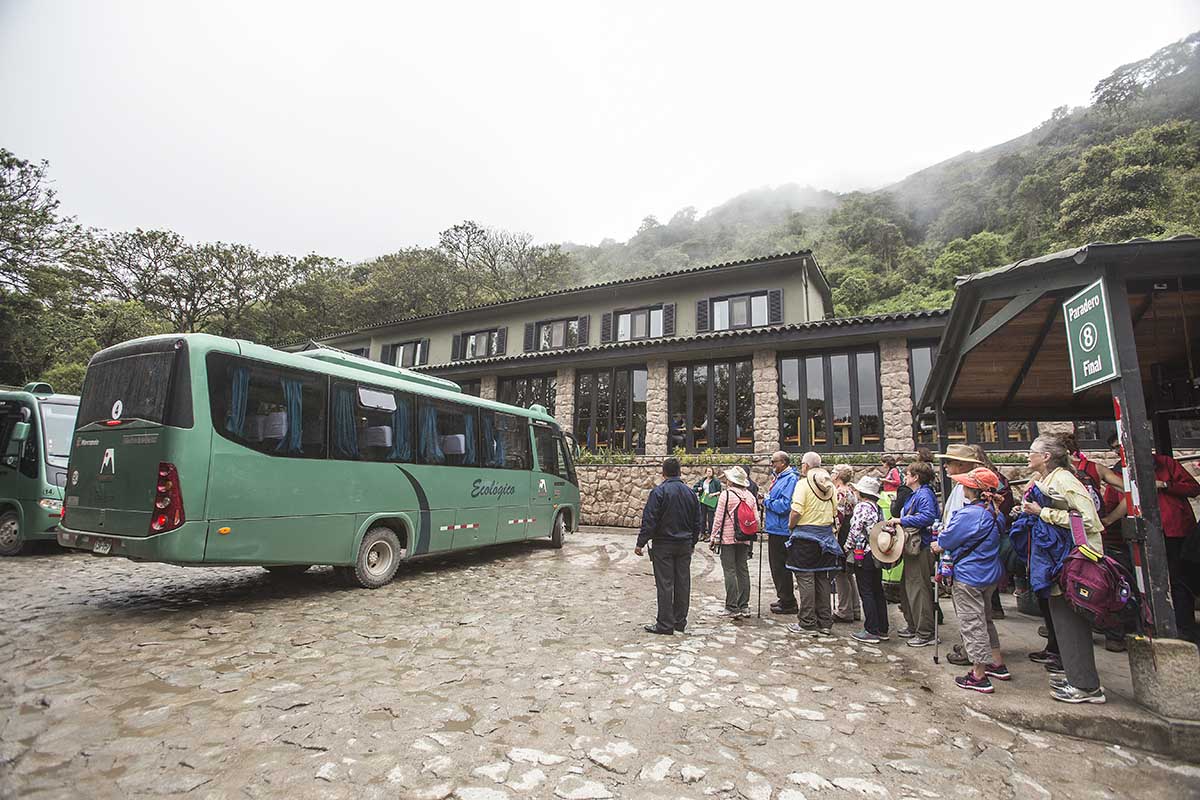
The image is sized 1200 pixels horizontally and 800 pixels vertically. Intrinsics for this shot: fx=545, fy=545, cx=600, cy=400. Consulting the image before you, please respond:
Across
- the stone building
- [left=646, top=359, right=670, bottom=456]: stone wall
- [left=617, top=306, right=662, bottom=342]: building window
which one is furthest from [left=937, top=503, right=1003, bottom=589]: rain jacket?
[left=617, top=306, right=662, bottom=342]: building window

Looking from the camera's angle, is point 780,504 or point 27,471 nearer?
point 780,504

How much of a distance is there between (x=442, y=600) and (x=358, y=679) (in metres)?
2.79

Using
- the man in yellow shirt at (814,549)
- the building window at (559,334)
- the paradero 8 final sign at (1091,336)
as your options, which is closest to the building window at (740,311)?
the building window at (559,334)

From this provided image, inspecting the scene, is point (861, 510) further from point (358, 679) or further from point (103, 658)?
point (103, 658)

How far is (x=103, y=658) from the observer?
4.48 m

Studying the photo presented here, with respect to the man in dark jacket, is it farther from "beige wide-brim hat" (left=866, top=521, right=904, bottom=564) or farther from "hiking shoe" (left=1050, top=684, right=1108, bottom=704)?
"hiking shoe" (left=1050, top=684, right=1108, bottom=704)

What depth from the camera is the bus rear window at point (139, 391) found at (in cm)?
564

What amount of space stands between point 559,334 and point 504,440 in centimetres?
1157

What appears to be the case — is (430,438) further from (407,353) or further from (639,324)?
(407,353)

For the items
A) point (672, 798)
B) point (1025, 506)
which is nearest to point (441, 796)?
point (672, 798)

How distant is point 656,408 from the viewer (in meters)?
16.9

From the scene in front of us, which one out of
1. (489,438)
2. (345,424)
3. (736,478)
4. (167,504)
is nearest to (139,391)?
(167,504)

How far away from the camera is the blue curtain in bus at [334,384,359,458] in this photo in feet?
23.2

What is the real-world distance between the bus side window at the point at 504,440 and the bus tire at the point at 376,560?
2.30 metres
